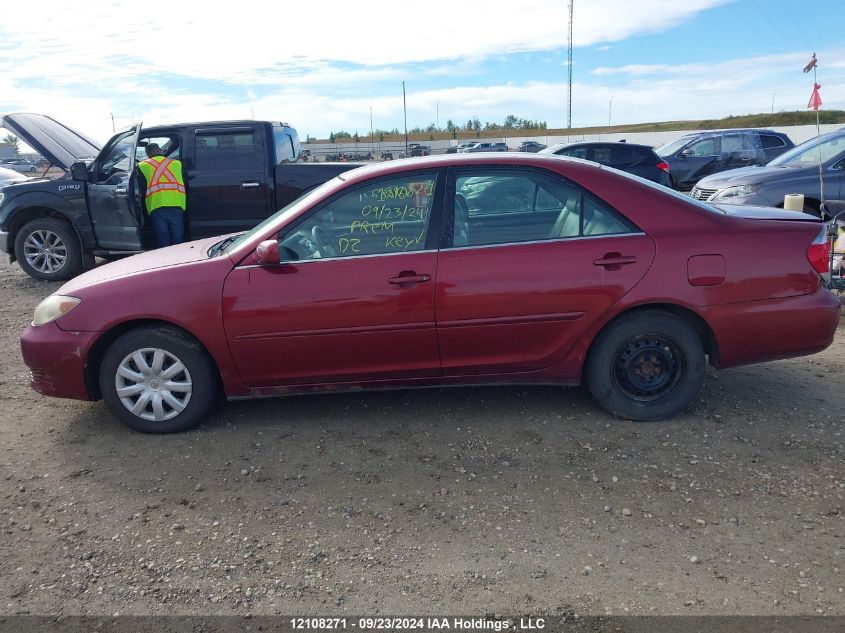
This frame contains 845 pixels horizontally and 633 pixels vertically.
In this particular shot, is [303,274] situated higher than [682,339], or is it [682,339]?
[303,274]

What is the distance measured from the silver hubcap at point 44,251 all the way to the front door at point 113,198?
2.24 ft

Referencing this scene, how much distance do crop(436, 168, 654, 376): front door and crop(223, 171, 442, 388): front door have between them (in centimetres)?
14

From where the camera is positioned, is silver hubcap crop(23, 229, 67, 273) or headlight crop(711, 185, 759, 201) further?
silver hubcap crop(23, 229, 67, 273)

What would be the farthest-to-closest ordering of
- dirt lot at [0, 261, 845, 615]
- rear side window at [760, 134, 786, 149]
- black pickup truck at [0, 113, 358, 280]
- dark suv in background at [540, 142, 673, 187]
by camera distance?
rear side window at [760, 134, 786, 149] < dark suv in background at [540, 142, 673, 187] < black pickup truck at [0, 113, 358, 280] < dirt lot at [0, 261, 845, 615]

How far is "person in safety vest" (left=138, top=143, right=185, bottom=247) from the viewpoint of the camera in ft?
26.0

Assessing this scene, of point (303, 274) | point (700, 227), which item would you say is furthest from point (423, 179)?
point (700, 227)

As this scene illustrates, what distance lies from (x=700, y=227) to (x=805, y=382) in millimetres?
1587

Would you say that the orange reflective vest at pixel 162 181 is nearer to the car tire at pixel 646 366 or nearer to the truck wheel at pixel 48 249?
the truck wheel at pixel 48 249

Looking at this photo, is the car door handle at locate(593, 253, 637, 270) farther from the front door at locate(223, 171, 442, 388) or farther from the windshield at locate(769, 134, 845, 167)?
the windshield at locate(769, 134, 845, 167)

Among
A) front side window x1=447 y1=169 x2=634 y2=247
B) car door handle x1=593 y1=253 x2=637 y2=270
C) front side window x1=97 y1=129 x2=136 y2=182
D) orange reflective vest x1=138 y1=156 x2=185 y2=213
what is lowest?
car door handle x1=593 y1=253 x2=637 y2=270

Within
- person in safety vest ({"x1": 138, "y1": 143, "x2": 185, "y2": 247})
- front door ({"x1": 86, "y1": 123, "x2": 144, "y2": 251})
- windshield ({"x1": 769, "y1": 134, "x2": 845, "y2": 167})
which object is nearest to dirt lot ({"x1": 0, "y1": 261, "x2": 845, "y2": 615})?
person in safety vest ({"x1": 138, "y1": 143, "x2": 185, "y2": 247})

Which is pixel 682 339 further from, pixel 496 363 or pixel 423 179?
pixel 423 179

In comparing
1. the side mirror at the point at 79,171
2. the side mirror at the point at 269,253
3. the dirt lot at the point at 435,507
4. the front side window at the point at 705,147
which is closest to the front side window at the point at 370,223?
the side mirror at the point at 269,253

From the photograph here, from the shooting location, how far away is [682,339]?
3.99 meters
